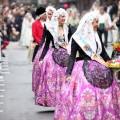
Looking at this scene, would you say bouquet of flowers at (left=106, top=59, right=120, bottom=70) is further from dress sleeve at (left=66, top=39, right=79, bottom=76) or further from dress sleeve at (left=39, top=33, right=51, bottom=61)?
dress sleeve at (left=39, top=33, right=51, bottom=61)

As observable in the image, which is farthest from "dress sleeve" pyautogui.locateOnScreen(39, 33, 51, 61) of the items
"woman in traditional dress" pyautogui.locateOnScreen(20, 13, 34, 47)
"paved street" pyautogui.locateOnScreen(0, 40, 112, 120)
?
"woman in traditional dress" pyautogui.locateOnScreen(20, 13, 34, 47)

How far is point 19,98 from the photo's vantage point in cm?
1511

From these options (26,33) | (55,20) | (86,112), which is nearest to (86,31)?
(86,112)

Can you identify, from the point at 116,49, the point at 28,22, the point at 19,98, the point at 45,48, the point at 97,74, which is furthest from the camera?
the point at 28,22

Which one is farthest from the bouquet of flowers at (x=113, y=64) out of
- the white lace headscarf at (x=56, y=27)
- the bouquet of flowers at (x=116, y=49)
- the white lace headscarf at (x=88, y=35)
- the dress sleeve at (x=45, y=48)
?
the bouquet of flowers at (x=116, y=49)

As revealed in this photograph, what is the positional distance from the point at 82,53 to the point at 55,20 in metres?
2.64

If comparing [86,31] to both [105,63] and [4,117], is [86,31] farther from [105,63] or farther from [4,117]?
[4,117]

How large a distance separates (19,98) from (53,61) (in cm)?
210

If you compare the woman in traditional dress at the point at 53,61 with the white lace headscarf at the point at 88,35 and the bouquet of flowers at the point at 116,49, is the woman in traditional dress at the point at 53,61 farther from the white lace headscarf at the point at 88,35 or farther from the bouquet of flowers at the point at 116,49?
the bouquet of flowers at the point at 116,49

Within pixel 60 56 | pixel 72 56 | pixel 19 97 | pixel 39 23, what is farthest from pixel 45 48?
pixel 39 23

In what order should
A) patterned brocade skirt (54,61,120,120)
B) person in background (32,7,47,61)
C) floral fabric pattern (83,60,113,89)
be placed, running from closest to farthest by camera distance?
patterned brocade skirt (54,61,120,120) < floral fabric pattern (83,60,113,89) < person in background (32,7,47,61)

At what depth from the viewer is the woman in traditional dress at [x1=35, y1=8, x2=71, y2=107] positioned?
12.9 m

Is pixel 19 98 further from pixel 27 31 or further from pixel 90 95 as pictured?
pixel 27 31

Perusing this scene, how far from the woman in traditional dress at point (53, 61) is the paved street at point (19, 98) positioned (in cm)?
30
